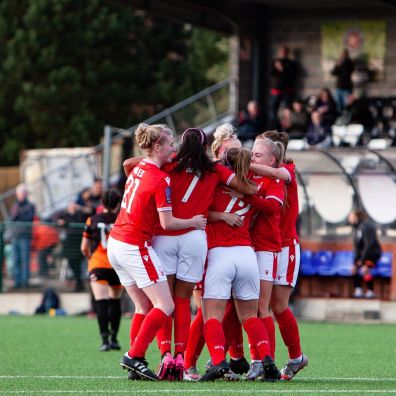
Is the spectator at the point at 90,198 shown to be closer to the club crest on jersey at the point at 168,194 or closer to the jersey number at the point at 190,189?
the jersey number at the point at 190,189

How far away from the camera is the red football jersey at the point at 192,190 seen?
11773 millimetres

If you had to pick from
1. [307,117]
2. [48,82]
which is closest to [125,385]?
[307,117]

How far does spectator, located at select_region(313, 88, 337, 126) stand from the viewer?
28.9 meters

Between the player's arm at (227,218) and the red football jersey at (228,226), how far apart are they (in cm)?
3

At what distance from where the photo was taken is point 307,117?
2906 cm

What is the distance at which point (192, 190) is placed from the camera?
11820 mm

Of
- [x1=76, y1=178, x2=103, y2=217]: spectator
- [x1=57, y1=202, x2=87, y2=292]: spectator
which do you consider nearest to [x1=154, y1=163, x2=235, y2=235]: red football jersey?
[x1=76, y1=178, x2=103, y2=217]: spectator

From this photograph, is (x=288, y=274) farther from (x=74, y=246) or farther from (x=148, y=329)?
(x=74, y=246)

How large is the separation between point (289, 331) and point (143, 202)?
1753 mm

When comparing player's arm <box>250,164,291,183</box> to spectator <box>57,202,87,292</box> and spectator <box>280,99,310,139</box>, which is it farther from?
spectator <box>280,99,310,139</box>

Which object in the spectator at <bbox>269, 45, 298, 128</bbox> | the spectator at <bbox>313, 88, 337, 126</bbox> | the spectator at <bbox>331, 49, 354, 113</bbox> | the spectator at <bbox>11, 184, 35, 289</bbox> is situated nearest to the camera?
the spectator at <bbox>11, 184, 35, 289</bbox>

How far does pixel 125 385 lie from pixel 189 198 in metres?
1.59

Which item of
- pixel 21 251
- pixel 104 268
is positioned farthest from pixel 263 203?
pixel 21 251

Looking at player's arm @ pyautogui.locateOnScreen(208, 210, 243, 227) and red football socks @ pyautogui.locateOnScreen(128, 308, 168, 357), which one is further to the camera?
player's arm @ pyautogui.locateOnScreen(208, 210, 243, 227)
